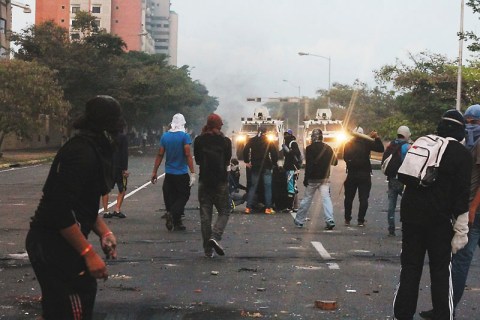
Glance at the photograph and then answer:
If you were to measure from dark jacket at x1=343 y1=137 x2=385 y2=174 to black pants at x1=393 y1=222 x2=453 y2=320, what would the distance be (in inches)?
320

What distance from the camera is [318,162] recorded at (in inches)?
552

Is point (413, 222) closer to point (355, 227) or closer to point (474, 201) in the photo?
point (474, 201)

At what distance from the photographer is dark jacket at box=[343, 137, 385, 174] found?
14.4 m

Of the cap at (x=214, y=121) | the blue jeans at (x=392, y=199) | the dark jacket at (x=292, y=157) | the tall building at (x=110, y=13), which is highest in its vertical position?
the tall building at (x=110, y=13)

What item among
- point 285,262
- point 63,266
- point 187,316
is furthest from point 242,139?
point 63,266

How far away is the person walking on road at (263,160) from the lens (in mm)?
16609

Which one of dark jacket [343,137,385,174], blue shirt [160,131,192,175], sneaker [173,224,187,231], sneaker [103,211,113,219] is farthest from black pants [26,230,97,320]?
sneaker [103,211,113,219]

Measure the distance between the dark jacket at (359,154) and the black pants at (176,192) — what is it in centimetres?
300

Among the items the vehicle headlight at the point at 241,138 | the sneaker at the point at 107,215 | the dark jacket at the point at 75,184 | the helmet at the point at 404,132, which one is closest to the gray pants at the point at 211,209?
the helmet at the point at 404,132

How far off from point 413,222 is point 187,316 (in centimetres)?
203

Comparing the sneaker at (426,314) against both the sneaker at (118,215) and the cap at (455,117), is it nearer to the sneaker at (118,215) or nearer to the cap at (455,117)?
the cap at (455,117)

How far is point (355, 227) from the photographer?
14445 millimetres

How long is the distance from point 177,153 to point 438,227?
7220mm

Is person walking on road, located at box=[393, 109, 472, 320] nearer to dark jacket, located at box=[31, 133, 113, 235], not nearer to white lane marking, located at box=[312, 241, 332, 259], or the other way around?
dark jacket, located at box=[31, 133, 113, 235]
